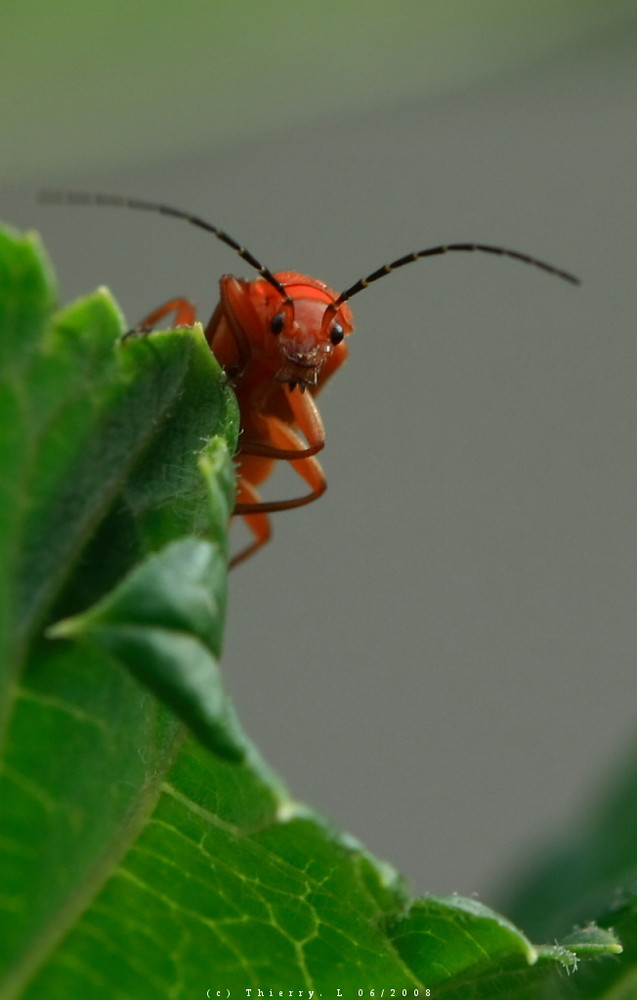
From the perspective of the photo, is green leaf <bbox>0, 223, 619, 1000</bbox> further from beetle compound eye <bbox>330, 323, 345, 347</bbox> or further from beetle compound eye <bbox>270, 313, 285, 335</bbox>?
beetle compound eye <bbox>330, 323, 345, 347</bbox>

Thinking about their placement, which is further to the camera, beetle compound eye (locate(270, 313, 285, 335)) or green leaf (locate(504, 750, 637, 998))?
beetle compound eye (locate(270, 313, 285, 335))

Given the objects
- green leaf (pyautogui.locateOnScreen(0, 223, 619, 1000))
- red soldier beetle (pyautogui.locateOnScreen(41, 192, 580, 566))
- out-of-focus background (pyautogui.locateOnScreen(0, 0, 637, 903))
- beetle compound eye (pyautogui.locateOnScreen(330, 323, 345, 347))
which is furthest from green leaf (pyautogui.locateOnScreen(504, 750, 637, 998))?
out-of-focus background (pyautogui.locateOnScreen(0, 0, 637, 903))

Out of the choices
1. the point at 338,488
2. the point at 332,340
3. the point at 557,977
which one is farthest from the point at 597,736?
the point at 557,977

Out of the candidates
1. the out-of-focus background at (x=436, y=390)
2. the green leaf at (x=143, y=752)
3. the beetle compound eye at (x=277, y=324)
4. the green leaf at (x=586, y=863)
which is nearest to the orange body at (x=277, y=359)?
the beetle compound eye at (x=277, y=324)

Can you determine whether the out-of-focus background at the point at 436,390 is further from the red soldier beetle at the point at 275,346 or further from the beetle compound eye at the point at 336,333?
the beetle compound eye at the point at 336,333

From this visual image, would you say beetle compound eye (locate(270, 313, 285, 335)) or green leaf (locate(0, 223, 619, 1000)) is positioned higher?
beetle compound eye (locate(270, 313, 285, 335))

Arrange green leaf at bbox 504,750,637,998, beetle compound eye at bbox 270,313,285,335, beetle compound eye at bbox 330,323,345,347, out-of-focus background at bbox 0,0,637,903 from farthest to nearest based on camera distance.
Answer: out-of-focus background at bbox 0,0,637,903 → beetle compound eye at bbox 330,323,345,347 → beetle compound eye at bbox 270,313,285,335 → green leaf at bbox 504,750,637,998

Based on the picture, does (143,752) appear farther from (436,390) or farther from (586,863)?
(436,390)

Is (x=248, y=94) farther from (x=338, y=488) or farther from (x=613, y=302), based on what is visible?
(x=613, y=302)
